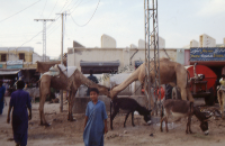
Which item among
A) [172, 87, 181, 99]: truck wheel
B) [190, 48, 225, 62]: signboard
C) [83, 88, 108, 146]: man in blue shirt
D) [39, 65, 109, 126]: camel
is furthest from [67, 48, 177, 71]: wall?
[83, 88, 108, 146]: man in blue shirt

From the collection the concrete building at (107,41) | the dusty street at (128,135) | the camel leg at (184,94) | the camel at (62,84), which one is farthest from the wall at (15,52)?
the camel leg at (184,94)

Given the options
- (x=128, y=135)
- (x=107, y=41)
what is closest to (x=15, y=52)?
(x=107, y=41)

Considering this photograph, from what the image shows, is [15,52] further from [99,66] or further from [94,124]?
[94,124]

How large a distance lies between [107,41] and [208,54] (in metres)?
Answer: 8.13

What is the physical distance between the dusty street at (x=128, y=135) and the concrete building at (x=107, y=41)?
11.4 metres

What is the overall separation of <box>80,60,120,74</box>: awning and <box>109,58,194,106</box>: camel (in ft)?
24.5

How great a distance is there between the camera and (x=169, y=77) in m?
9.09

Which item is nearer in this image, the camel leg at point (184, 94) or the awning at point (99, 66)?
the camel leg at point (184, 94)

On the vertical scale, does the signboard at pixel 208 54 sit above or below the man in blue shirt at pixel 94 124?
above

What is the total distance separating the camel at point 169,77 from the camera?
Answer: 8773mm

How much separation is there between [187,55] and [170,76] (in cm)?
949

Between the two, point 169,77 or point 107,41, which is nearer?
point 169,77

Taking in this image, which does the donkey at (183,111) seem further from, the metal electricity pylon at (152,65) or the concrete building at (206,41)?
the concrete building at (206,41)

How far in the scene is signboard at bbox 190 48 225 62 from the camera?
16.4 meters
